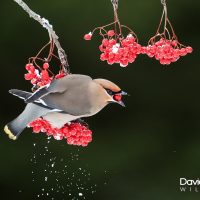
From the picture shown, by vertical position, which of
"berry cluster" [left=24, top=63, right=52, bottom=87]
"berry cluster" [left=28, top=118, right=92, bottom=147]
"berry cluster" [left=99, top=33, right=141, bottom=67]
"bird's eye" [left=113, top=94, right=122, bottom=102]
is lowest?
"berry cluster" [left=28, top=118, right=92, bottom=147]

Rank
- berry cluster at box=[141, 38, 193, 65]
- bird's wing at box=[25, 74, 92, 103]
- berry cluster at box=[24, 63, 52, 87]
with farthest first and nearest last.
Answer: berry cluster at box=[141, 38, 193, 65]
berry cluster at box=[24, 63, 52, 87]
bird's wing at box=[25, 74, 92, 103]

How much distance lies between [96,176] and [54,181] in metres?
0.29

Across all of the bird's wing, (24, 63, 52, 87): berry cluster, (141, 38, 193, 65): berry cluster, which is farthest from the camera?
(141, 38, 193, 65): berry cluster

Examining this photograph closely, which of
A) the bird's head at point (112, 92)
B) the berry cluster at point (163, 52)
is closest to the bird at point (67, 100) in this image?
the bird's head at point (112, 92)

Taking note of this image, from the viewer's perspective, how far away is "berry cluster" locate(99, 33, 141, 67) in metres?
1.92

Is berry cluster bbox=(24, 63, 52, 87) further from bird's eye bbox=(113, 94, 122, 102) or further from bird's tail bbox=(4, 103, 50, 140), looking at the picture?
bird's eye bbox=(113, 94, 122, 102)

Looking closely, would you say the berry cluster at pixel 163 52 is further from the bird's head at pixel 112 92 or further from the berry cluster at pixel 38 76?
the berry cluster at pixel 38 76

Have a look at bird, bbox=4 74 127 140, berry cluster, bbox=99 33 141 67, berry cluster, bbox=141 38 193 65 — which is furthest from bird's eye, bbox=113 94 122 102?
berry cluster, bbox=141 38 193 65

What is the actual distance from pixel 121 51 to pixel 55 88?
236 mm

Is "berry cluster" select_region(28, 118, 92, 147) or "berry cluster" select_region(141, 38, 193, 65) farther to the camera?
"berry cluster" select_region(141, 38, 193, 65)

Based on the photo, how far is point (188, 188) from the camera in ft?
14.1

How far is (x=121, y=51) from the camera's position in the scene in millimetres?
1932

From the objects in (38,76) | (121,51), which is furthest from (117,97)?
(38,76)

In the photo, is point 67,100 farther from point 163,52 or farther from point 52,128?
point 163,52
